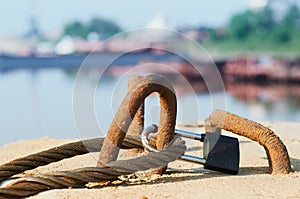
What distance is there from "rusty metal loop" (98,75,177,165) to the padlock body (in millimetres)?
216

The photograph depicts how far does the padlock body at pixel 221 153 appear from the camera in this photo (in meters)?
2.88

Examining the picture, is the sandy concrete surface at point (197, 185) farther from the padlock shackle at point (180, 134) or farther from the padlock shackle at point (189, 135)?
the padlock shackle at point (189, 135)

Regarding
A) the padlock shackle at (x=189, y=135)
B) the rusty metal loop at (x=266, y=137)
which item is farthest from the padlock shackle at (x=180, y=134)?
the rusty metal loop at (x=266, y=137)

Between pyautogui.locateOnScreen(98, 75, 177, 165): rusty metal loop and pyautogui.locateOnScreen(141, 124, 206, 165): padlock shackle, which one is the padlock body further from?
pyautogui.locateOnScreen(98, 75, 177, 165): rusty metal loop

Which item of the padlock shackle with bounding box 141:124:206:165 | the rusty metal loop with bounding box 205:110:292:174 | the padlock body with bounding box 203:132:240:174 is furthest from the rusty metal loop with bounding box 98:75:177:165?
the rusty metal loop with bounding box 205:110:292:174

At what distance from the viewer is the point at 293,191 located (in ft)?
8.51

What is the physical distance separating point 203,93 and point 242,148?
3.85 feet

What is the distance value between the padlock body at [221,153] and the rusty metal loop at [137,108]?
0.71 feet

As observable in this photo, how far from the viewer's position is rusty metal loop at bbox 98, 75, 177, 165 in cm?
273

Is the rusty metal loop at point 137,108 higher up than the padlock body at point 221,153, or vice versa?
the rusty metal loop at point 137,108

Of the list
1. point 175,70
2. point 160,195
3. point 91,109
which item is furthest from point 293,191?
point 91,109

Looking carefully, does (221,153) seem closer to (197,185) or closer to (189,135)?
(189,135)

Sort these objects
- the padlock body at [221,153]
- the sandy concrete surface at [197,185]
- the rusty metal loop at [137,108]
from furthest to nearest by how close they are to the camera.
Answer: the padlock body at [221,153], the rusty metal loop at [137,108], the sandy concrete surface at [197,185]

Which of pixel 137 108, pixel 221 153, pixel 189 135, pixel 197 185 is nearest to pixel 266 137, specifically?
pixel 221 153
